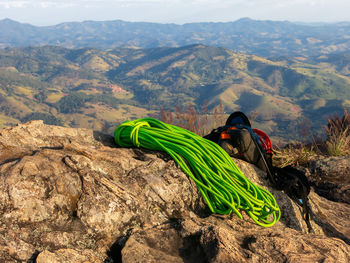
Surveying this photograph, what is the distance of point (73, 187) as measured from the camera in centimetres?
236

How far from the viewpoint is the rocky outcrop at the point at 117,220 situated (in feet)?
6.40

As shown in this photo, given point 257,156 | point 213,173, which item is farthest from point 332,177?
point 213,173

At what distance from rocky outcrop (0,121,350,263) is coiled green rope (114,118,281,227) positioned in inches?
5.6

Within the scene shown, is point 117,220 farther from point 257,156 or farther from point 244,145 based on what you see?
point 257,156

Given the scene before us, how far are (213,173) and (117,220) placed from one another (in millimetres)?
1180

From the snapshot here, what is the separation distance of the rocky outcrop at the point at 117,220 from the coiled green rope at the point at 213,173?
0.47 ft

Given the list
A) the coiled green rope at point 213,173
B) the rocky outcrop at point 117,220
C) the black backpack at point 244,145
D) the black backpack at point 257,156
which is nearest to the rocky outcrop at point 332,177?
the black backpack at point 257,156

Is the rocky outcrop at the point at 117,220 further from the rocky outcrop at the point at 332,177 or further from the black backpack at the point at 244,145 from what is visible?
the rocky outcrop at the point at 332,177

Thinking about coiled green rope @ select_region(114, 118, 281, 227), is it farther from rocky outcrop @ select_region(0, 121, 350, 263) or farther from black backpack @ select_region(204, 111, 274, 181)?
black backpack @ select_region(204, 111, 274, 181)

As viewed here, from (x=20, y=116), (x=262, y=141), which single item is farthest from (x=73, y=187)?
(x=20, y=116)

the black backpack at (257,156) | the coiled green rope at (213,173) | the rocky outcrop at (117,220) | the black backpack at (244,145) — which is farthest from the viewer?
the black backpack at (244,145)

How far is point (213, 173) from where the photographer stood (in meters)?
2.81

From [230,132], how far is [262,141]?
77cm

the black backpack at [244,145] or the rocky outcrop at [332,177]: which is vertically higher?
the black backpack at [244,145]
